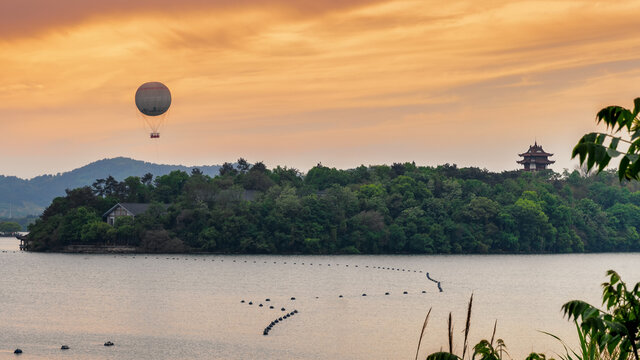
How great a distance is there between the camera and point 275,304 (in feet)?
178

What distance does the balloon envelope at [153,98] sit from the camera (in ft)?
321

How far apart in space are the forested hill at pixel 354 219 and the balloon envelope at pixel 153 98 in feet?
67.5

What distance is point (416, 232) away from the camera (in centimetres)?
11575

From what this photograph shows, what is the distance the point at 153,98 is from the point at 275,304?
50.1 m

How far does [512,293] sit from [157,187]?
82819 millimetres

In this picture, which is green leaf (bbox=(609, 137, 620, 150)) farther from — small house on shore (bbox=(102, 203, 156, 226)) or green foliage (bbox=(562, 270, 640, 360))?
small house on shore (bbox=(102, 203, 156, 226))

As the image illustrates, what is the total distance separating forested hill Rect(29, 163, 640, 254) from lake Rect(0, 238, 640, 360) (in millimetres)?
11036

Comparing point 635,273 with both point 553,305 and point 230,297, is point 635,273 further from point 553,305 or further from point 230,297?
point 230,297

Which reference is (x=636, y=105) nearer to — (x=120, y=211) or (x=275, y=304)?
(x=275, y=304)

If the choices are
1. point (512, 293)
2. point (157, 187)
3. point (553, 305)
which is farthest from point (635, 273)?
point (157, 187)

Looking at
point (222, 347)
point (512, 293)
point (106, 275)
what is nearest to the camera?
point (222, 347)

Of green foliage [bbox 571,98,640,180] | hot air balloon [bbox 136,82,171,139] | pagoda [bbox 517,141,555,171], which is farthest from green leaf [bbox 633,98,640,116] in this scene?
pagoda [bbox 517,141,555,171]

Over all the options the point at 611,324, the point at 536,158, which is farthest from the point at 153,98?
the point at 536,158

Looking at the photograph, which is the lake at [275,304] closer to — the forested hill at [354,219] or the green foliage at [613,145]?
the forested hill at [354,219]
